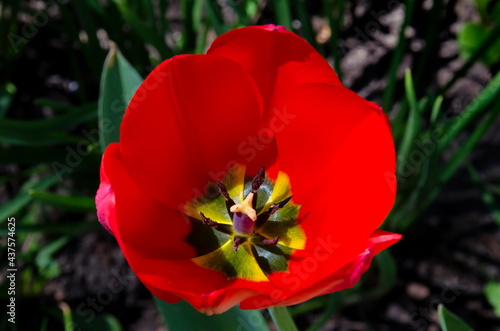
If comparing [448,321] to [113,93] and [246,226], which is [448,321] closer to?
[246,226]

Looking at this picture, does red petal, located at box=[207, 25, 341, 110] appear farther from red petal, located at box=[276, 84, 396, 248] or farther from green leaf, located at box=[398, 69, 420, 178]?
green leaf, located at box=[398, 69, 420, 178]

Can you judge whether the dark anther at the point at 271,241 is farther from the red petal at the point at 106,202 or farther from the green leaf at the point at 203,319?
the red petal at the point at 106,202

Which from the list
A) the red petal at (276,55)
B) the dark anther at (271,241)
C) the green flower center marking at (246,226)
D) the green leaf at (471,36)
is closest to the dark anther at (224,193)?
the green flower center marking at (246,226)

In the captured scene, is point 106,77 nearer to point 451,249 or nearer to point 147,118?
point 147,118

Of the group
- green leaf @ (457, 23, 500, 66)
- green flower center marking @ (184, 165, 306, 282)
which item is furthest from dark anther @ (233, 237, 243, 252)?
green leaf @ (457, 23, 500, 66)

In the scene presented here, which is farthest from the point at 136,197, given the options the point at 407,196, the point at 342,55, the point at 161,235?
the point at 342,55
